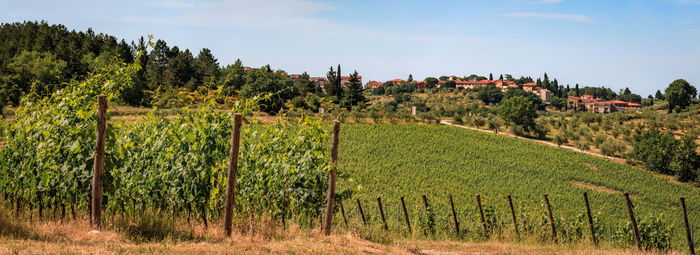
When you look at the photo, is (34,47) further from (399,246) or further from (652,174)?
(652,174)

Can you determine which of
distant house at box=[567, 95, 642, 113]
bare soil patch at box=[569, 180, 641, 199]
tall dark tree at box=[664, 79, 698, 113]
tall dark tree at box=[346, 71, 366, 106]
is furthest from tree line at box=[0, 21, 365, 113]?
distant house at box=[567, 95, 642, 113]

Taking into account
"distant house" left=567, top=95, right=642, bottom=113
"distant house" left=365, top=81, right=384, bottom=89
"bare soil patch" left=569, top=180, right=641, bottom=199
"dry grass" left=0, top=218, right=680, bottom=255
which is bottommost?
"bare soil patch" left=569, top=180, right=641, bottom=199

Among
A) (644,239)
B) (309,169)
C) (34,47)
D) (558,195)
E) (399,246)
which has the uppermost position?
(34,47)

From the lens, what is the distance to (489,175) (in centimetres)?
3959

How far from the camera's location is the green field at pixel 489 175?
31672 millimetres

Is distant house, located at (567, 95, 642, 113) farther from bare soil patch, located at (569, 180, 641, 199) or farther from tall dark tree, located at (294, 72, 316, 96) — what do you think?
bare soil patch, located at (569, 180, 641, 199)

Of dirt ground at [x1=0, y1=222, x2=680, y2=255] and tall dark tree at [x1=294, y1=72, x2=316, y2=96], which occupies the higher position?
tall dark tree at [x1=294, y1=72, x2=316, y2=96]

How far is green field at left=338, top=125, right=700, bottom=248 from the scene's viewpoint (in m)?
31.7

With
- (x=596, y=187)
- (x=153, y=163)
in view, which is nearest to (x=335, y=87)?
(x=596, y=187)

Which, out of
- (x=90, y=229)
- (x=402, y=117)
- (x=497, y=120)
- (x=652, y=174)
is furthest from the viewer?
(x=497, y=120)

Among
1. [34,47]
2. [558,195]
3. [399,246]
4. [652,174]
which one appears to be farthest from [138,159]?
[34,47]

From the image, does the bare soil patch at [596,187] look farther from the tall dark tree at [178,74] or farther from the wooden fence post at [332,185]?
the tall dark tree at [178,74]

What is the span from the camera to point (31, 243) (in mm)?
5234

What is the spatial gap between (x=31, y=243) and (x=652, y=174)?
59.1m
